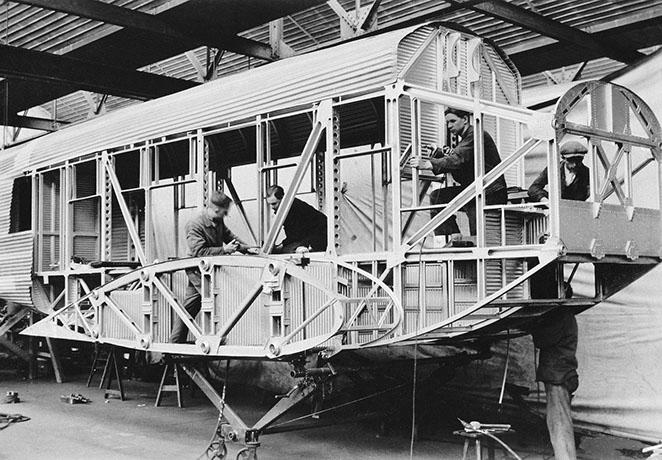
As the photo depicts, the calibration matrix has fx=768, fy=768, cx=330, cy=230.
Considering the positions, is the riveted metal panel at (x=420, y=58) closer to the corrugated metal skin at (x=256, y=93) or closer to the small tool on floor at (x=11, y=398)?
the corrugated metal skin at (x=256, y=93)

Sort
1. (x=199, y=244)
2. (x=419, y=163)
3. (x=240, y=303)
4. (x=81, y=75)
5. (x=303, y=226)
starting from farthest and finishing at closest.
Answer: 1. (x=81, y=75)
2. (x=303, y=226)
3. (x=199, y=244)
4. (x=240, y=303)
5. (x=419, y=163)

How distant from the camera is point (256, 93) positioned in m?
9.00

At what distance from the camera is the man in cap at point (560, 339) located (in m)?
7.74

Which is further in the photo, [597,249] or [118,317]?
[118,317]

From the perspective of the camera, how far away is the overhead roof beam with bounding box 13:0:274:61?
1079 cm

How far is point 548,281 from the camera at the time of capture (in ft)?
25.9

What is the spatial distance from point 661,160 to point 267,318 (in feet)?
14.4

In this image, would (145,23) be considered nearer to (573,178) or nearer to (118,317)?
(118,317)

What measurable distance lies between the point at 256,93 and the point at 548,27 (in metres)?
4.94

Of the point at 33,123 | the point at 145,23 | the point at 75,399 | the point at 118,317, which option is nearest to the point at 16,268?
the point at 75,399

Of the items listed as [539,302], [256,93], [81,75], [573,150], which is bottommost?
[539,302]

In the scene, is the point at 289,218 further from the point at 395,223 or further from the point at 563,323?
the point at 563,323

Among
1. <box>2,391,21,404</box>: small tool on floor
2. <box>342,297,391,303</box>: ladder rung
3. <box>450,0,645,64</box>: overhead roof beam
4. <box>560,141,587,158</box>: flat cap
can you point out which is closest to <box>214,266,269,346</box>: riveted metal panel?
<box>342,297,391,303</box>: ladder rung

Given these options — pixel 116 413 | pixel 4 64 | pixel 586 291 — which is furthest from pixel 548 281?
pixel 4 64
